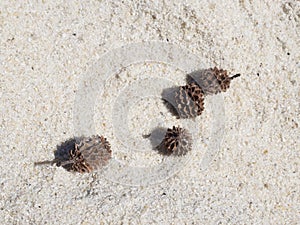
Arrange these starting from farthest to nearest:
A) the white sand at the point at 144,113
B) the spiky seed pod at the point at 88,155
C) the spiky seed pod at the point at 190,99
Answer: the spiky seed pod at the point at 190,99, the white sand at the point at 144,113, the spiky seed pod at the point at 88,155

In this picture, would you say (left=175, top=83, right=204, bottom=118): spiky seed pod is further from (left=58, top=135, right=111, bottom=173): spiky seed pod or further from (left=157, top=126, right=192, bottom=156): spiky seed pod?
(left=58, top=135, right=111, bottom=173): spiky seed pod

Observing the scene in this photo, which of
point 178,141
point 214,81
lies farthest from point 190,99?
point 178,141

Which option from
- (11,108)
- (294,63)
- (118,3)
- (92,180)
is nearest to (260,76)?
(294,63)

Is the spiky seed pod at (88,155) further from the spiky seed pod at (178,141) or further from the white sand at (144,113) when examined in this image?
the spiky seed pod at (178,141)

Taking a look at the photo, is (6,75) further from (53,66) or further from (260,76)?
(260,76)

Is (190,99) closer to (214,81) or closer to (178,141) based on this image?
(214,81)

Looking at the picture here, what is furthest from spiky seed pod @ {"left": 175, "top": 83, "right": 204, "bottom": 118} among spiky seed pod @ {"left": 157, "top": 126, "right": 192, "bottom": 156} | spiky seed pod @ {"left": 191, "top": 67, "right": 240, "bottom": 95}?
spiky seed pod @ {"left": 157, "top": 126, "right": 192, "bottom": 156}

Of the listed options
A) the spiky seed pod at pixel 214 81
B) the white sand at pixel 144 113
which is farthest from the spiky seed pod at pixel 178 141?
the spiky seed pod at pixel 214 81
